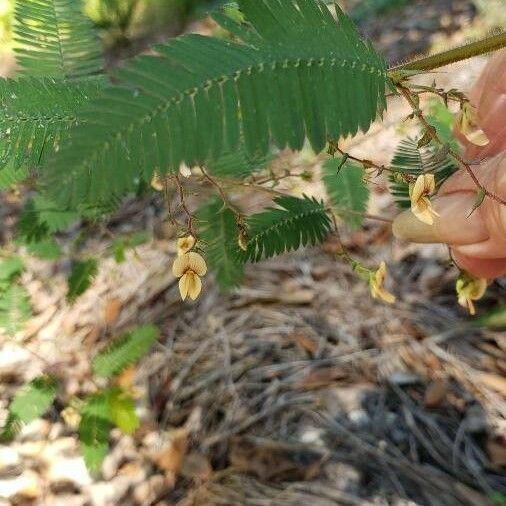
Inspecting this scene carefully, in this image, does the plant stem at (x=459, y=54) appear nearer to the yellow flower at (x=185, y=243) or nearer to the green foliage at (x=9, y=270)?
the yellow flower at (x=185, y=243)

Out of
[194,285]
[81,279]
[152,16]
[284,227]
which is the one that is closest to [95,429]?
[81,279]

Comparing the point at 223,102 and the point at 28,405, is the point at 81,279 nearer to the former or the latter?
the point at 28,405

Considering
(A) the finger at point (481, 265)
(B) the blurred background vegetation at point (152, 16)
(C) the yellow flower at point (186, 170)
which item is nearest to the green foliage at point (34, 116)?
(C) the yellow flower at point (186, 170)

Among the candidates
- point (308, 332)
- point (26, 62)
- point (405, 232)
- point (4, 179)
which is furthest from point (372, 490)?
point (26, 62)

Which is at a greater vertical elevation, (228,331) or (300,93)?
(300,93)

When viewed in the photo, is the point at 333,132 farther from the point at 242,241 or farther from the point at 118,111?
the point at 242,241

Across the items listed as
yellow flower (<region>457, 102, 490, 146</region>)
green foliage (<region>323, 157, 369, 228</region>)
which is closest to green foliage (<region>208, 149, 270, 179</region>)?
green foliage (<region>323, 157, 369, 228</region>)
